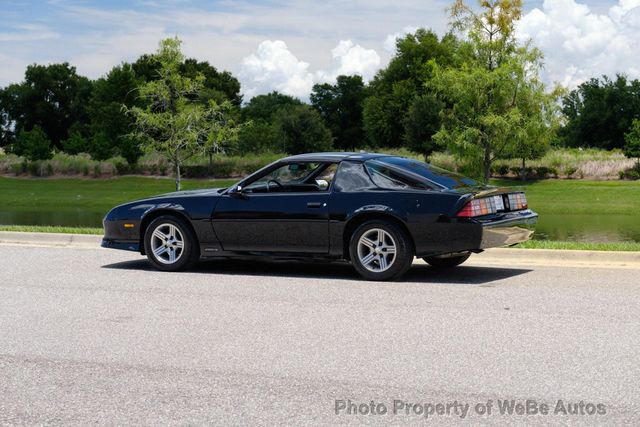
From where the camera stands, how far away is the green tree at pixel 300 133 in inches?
2315

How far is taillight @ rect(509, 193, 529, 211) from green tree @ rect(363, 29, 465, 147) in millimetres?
66168

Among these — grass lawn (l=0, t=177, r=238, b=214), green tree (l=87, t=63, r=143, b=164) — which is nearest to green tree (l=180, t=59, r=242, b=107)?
green tree (l=87, t=63, r=143, b=164)

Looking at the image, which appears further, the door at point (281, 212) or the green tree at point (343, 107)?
the green tree at point (343, 107)

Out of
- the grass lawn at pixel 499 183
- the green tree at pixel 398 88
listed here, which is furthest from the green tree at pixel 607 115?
the grass lawn at pixel 499 183

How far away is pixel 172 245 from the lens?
36.0 feet

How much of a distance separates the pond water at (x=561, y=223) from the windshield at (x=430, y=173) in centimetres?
1267

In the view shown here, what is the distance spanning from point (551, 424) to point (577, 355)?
1.62 m

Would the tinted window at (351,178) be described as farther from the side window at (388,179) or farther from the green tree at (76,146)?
the green tree at (76,146)

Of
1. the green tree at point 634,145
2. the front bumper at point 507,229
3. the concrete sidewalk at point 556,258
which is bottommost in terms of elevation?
the concrete sidewalk at point 556,258

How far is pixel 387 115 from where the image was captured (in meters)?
78.2

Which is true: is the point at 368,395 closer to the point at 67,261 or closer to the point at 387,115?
the point at 67,261

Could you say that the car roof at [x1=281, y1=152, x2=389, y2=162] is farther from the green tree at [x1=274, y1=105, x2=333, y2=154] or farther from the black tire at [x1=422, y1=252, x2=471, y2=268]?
the green tree at [x1=274, y1=105, x2=333, y2=154]

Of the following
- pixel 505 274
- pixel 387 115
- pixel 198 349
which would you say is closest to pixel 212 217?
pixel 505 274

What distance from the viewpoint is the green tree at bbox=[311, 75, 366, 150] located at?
93938 mm
